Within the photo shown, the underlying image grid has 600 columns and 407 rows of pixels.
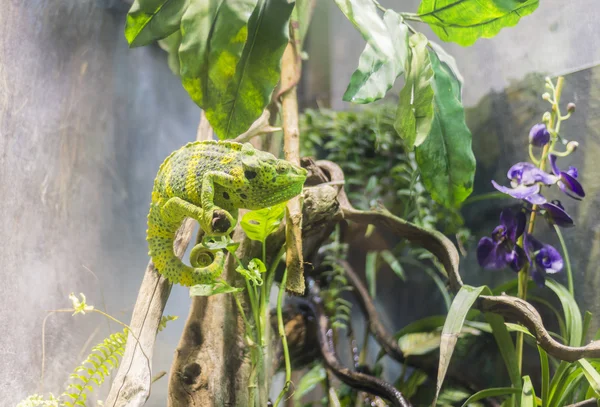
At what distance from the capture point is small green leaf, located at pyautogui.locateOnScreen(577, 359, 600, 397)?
40.3 inches

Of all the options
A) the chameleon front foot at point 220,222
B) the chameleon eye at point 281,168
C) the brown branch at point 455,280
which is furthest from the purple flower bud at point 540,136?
the chameleon front foot at point 220,222

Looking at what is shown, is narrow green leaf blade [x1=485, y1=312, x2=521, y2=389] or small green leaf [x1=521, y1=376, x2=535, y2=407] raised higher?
narrow green leaf blade [x1=485, y1=312, x2=521, y2=389]

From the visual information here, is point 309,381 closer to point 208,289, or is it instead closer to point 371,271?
point 371,271

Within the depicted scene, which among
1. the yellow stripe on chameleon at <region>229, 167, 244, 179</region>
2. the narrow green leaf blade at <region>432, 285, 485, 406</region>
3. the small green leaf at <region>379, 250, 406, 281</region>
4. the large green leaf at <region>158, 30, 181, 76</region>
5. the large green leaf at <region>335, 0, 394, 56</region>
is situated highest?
the large green leaf at <region>158, 30, 181, 76</region>

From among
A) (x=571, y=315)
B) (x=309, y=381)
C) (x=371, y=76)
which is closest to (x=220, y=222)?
(x=371, y=76)

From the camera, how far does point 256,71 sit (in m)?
0.99

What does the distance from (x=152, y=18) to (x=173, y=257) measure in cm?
55

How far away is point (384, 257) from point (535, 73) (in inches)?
32.8

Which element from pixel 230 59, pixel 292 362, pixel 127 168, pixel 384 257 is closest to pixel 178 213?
pixel 230 59

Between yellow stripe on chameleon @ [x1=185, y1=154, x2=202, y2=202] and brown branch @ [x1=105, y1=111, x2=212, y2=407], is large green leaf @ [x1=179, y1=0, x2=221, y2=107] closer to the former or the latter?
yellow stripe on chameleon @ [x1=185, y1=154, x2=202, y2=202]

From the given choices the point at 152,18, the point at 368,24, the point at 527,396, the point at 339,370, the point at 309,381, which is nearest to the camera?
the point at 368,24

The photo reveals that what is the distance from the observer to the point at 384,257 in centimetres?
176

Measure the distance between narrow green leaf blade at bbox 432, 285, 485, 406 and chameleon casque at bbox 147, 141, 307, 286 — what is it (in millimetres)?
521

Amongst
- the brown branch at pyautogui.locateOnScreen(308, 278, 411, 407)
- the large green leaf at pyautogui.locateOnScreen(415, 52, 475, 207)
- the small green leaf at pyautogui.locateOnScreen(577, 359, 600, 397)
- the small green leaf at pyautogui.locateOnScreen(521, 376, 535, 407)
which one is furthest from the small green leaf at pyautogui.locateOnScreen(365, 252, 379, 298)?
the small green leaf at pyautogui.locateOnScreen(577, 359, 600, 397)
